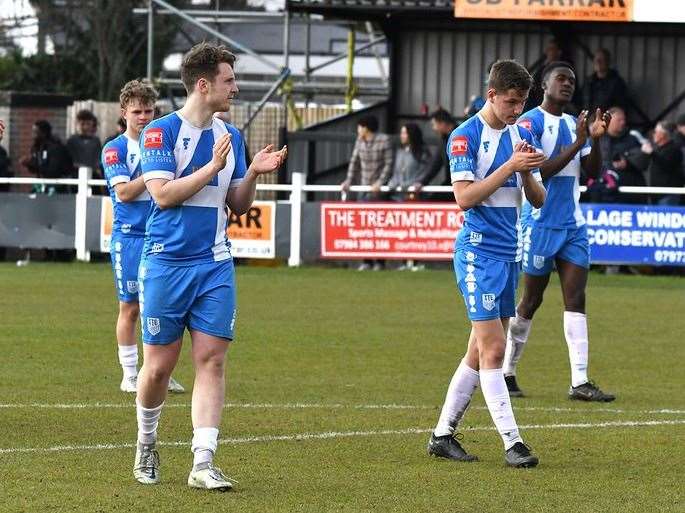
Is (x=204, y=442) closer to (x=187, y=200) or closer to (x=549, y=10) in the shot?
(x=187, y=200)

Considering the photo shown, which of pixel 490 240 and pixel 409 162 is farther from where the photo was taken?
pixel 409 162

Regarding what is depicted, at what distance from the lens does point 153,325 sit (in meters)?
8.35

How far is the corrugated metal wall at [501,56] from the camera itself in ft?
91.1

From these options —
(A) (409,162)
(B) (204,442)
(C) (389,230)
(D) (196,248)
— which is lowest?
(B) (204,442)

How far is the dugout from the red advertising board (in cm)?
379

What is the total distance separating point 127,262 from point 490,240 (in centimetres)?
335

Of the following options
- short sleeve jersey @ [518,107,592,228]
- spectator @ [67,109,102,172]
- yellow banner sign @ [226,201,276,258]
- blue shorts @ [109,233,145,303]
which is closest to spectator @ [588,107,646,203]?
yellow banner sign @ [226,201,276,258]

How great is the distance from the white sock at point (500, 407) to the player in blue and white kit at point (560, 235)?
2956 mm

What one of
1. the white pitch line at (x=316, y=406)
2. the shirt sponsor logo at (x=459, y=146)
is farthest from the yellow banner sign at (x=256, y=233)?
the shirt sponsor logo at (x=459, y=146)

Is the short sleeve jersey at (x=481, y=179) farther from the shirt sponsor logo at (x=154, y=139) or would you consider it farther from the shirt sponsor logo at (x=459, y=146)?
the shirt sponsor logo at (x=154, y=139)

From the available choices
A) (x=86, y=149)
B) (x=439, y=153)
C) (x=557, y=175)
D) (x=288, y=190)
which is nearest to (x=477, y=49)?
(x=439, y=153)

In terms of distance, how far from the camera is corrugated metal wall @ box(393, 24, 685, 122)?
2777 cm

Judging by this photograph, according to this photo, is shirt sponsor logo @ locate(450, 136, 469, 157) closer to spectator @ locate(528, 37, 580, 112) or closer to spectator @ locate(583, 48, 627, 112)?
spectator @ locate(528, 37, 580, 112)

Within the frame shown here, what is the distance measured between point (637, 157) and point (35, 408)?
45.0 ft
